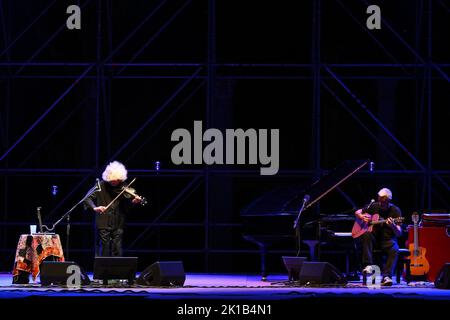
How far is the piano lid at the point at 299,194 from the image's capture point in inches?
491

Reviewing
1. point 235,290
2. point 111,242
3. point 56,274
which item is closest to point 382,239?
point 235,290

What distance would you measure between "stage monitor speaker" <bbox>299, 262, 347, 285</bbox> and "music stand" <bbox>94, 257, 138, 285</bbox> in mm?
2022

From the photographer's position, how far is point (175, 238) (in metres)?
16.0

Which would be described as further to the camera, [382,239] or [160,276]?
[382,239]

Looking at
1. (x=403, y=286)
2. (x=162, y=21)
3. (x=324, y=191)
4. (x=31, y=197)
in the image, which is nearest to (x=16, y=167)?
(x=31, y=197)

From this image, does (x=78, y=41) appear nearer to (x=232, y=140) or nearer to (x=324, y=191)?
(x=232, y=140)

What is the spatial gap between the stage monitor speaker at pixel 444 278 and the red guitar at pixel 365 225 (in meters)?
1.19

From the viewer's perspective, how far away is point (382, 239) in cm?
1245

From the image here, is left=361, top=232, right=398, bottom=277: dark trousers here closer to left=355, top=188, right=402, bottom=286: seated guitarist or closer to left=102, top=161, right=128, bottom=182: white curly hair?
left=355, top=188, right=402, bottom=286: seated guitarist

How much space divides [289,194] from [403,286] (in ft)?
7.44

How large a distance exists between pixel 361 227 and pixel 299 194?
1043 mm

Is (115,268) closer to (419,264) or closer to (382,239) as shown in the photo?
(382,239)

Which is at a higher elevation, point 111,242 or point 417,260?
point 111,242

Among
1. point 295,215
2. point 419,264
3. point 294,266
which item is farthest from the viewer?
point 295,215
